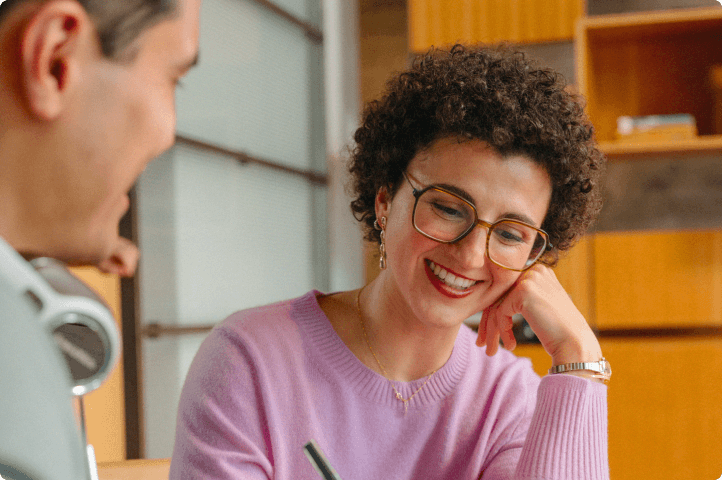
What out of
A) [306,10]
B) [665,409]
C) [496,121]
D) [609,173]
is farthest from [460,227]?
[609,173]

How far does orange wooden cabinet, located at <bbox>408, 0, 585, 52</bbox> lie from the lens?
222cm

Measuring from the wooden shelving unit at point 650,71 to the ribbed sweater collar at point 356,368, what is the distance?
4.59 feet

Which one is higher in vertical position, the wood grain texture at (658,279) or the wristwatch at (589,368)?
the wristwatch at (589,368)

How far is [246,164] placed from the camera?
1.09 meters

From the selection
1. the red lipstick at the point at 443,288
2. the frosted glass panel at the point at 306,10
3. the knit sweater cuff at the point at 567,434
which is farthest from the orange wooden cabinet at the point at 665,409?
the frosted glass panel at the point at 306,10

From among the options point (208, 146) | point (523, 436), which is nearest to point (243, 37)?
point (208, 146)

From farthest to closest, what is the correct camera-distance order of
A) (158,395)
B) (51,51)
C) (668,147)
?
(668,147) < (158,395) < (51,51)

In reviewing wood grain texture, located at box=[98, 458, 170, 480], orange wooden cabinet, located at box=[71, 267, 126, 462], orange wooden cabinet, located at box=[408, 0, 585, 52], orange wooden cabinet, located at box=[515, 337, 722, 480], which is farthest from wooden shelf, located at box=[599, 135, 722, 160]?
orange wooden cabinet, located at box=[71, 267, 126, 462]

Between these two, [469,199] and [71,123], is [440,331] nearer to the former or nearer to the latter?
[469,199]

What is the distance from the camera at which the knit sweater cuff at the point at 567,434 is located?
2.77 ft

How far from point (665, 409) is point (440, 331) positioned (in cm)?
128

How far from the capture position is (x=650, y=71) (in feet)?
7.53

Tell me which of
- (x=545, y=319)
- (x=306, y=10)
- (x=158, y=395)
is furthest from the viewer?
(x=306, y=10)

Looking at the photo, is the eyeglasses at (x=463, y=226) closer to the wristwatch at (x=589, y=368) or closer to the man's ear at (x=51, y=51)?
the wristwatch at (x=589, y=368)
